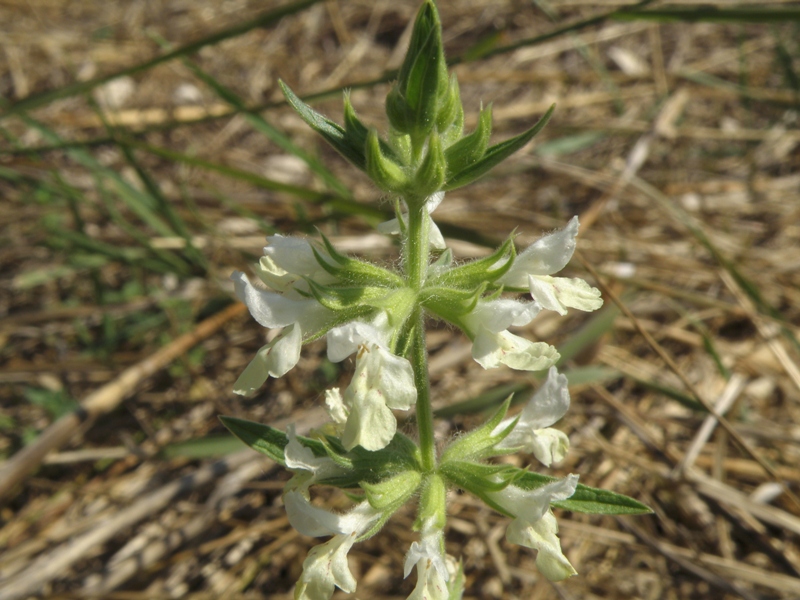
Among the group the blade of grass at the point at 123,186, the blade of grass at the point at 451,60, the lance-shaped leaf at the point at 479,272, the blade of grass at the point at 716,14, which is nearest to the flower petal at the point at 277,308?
the lance-shaped leaf at the point at 479,272

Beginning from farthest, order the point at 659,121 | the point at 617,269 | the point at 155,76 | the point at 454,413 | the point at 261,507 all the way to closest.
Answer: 1. the point at 155,76
2. the point at 659,121
3. the point at 617,269
4. the point at 261,507
5. the point at 454,413

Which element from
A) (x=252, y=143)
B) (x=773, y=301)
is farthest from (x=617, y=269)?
(x=252, y=143)

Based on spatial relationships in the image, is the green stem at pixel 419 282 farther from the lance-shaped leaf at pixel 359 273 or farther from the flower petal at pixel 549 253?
the flower petal at pixel 549 253

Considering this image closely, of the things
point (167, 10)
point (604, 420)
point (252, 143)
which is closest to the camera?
point (604, 420)

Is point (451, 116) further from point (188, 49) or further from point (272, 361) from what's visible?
point (188, 49)

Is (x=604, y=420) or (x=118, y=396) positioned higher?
(x=118, y=396)

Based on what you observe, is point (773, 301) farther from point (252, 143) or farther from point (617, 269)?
point (252, 143)
